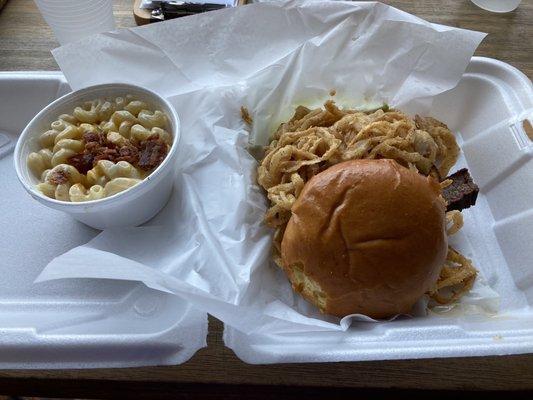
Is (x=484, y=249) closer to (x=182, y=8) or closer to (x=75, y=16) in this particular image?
(x=182, y=8)

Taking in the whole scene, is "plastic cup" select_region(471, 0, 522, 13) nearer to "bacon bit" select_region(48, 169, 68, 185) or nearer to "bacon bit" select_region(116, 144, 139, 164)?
"bacon bit" select_region(116, 144, 139, 164)

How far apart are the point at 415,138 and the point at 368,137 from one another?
0.10m

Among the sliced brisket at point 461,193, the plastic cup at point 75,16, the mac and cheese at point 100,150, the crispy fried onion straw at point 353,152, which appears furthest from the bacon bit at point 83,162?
the sliced brisket at point 461,193

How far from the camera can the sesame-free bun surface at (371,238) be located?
0.76 m

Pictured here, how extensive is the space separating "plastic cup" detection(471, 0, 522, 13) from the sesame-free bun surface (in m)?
0.94

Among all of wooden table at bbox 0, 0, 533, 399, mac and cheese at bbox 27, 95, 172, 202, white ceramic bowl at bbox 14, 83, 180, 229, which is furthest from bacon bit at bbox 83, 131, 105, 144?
wooden table at bbox 0, 0, 533, 399

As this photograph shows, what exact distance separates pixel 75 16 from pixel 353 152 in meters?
0.85

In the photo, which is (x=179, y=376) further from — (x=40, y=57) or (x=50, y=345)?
(x=40, y=57)

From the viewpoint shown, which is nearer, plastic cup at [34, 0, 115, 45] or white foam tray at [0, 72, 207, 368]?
white foam tray at [0, 72, 207, 368]

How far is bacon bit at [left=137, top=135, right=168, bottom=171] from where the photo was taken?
36.6 inches

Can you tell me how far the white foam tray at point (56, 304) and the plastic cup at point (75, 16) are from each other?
0.61ft

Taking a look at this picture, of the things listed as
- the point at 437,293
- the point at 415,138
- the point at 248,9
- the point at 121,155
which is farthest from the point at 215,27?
the point at 437,293

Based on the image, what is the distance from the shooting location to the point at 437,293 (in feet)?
2.92

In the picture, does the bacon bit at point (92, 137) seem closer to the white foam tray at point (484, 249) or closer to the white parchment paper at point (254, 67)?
the white parchment paper at point (254, 67)
